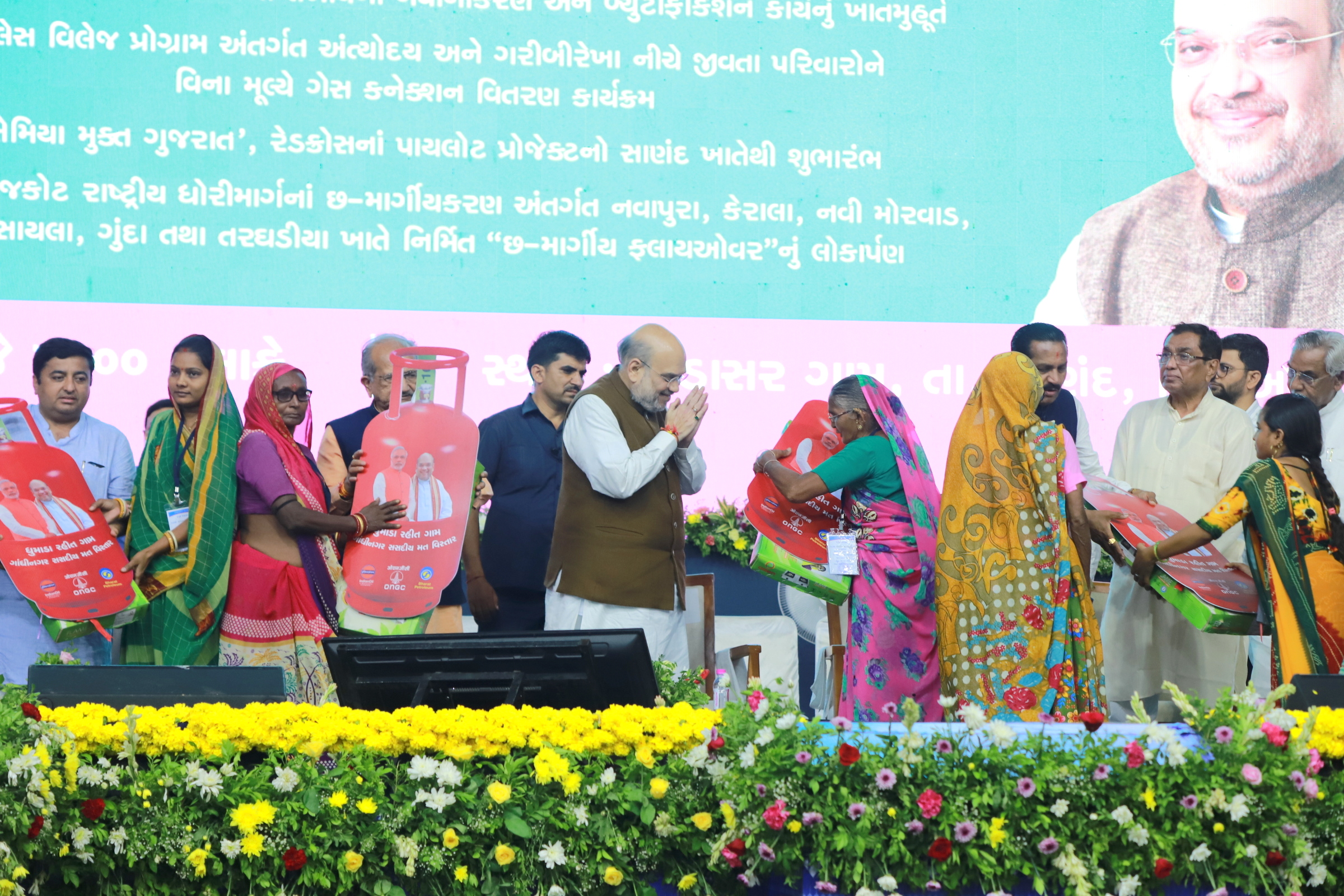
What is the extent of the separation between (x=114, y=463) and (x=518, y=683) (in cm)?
255

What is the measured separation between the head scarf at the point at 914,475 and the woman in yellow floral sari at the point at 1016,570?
0.08 metres

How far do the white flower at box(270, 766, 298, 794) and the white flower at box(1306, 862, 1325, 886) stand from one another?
5.36 feet

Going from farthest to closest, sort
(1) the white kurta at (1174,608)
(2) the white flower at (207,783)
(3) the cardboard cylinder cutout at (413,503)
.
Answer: (1) the white kurta at (1174,608) → (3) the cardboard cylinder cutout at (413,503) → (2) the white flower at (207,783)

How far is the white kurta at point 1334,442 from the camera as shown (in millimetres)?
4492

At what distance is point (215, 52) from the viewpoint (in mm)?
4812

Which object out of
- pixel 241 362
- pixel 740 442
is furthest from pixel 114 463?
pixel 740 442

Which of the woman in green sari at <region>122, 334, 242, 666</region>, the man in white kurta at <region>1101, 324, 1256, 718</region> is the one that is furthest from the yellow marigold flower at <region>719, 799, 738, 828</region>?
the man in white kurta at <region>1101, 324, 1256, 718</region>

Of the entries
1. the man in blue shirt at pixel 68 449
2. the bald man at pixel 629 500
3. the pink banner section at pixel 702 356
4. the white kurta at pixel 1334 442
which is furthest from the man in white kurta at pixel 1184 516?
the man in blue shirt at pixel 68 449

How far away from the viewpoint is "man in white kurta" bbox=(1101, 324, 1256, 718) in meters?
4.37

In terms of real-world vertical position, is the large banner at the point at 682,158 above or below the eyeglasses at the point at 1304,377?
above

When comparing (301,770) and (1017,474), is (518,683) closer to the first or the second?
(301,770)

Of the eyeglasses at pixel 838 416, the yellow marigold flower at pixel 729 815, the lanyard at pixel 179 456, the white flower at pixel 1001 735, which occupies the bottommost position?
the yellow marigold flower at pixel 729 815

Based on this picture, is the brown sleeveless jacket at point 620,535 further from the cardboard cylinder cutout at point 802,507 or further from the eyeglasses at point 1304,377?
the eyeglasses at point 1304,377

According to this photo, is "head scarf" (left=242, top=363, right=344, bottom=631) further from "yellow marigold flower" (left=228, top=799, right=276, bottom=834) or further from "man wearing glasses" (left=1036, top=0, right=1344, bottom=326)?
"man wearing glasses" (left=1036, top=0, right=1344, bottom=326)
